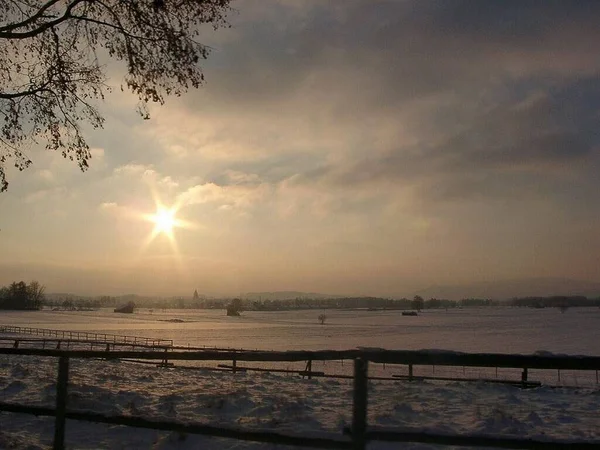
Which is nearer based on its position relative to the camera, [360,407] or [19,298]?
[360,407]

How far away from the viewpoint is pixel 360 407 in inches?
183

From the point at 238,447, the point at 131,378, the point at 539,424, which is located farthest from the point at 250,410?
the point at 131,378

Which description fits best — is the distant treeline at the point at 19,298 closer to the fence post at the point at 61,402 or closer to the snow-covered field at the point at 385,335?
the snow-covered field at the point at 385,335

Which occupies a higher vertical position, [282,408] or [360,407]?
[360,407]

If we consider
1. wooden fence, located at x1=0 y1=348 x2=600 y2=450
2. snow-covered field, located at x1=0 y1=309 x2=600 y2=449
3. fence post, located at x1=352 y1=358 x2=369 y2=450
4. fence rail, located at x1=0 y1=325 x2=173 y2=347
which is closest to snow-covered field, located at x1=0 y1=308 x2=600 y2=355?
fence rail, located at x1=0 y1=325 x2=173 y2=347

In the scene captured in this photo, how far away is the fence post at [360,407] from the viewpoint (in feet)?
15.1

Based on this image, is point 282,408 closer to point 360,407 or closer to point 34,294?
point 360,407

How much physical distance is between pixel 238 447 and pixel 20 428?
3.18m

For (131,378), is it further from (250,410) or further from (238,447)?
(238,447)

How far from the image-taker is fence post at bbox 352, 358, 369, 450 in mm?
4598

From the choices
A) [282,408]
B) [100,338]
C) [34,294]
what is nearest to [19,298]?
[34,294]

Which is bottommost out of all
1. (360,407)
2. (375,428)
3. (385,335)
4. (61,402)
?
(385,335)

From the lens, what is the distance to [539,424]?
815 cm

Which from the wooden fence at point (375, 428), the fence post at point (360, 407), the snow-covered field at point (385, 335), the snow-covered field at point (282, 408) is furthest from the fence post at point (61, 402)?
the snow-covered field at point (385, 335)
